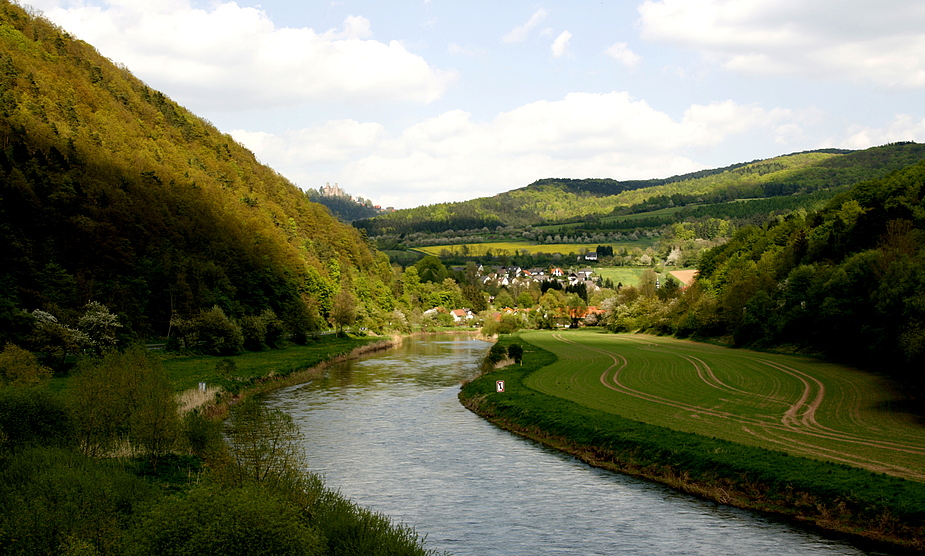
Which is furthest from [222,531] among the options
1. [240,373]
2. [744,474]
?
[240,373]

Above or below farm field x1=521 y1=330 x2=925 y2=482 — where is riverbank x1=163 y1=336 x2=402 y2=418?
above

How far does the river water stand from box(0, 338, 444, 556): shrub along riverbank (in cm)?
281

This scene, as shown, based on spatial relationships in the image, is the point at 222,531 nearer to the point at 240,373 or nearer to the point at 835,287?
the point at 240,373

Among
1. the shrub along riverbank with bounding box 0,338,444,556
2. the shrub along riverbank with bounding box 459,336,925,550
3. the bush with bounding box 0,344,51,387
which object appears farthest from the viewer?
the bush with bounding box 0,344,51,387

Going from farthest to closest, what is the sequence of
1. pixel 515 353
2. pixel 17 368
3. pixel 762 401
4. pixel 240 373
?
pixel 515 353
pixel 240 373
pixel 762 401
pixel 17 368

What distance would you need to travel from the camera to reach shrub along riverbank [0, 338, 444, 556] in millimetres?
11555

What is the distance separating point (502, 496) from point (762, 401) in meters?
20.5

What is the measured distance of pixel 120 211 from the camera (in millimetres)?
74250

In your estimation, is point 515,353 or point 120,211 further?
point 120,211

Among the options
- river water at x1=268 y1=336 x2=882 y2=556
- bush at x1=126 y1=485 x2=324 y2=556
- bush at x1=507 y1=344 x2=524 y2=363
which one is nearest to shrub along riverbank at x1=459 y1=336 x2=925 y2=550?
river water at x1=268 y1=336 x2=882 y2=556

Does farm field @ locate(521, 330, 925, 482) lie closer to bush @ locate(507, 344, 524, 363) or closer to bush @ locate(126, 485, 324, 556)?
bush @ locate(507, 344, 524, 363)

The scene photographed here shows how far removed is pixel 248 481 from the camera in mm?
16266

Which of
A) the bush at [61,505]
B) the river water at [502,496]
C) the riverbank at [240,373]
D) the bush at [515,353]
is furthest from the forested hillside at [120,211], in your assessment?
the bush at [61,505]

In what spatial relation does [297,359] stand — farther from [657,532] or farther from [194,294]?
[657,532]
